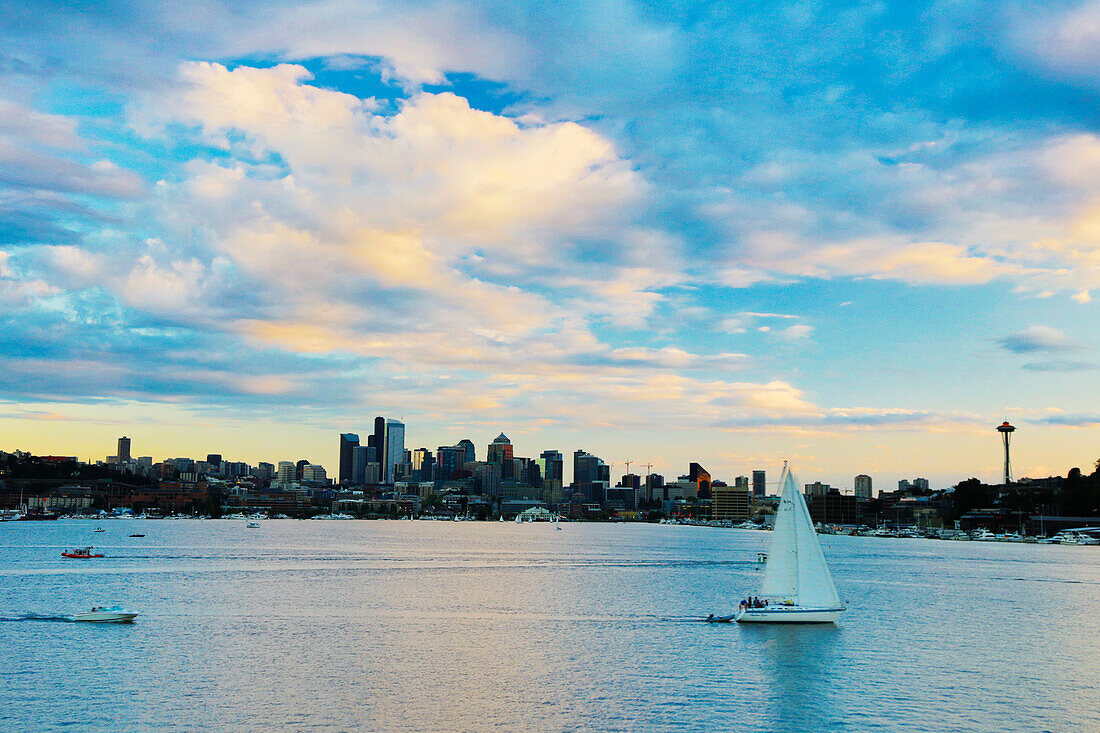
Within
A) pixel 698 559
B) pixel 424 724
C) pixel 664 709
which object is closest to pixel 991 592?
pixel 698 559

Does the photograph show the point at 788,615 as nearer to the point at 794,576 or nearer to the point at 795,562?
the point at 794,576

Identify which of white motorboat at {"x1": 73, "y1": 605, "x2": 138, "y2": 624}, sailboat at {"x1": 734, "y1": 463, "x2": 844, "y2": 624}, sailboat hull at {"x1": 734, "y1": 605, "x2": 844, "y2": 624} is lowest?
white motorboat at {"x1": 73, "y1": 605, "x2": 138, "y2": 624}

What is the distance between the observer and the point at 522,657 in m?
62.4

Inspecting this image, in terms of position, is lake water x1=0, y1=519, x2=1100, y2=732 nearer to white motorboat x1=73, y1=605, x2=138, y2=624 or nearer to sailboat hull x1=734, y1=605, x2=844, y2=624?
sailboat hull x1=734, y1=605, x2=844, y2=624

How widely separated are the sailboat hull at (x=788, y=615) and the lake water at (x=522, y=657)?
32.3 inches

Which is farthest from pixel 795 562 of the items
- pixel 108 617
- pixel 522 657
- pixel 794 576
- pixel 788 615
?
pixel 108 617

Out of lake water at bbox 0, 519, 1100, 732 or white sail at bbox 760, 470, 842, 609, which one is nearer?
lake water at bbox 0, 519, 1100, 732

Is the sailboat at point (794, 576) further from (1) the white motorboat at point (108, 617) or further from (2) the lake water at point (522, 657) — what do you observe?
(1) the white motorboat at point (108, 617)

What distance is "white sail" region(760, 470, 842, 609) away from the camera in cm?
7538

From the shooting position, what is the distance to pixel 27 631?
69625mm

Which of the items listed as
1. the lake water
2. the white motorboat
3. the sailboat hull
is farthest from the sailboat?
the white motorboat

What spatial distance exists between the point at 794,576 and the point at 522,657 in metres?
26.6

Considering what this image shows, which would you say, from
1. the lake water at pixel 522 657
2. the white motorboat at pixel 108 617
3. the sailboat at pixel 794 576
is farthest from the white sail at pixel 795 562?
the white motorboat at pixel 108 617

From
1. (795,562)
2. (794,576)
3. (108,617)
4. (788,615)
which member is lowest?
(108,617)
